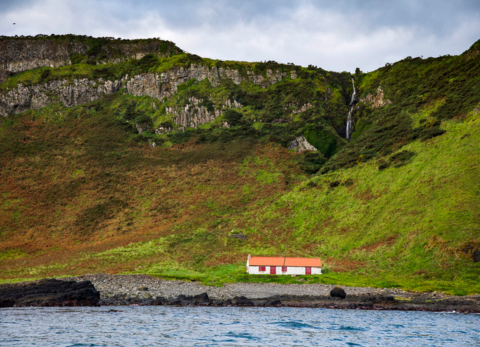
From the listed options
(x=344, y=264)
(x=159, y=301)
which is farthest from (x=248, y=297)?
(x=344, y=264)

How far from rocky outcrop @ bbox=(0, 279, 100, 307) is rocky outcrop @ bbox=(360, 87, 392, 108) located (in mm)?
119678

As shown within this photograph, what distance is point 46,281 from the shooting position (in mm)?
49156

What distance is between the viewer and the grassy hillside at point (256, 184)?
64812 millimetres

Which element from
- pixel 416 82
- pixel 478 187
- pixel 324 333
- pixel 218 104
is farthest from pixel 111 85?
pixel 324 333

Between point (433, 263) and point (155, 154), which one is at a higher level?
point (155, 154)

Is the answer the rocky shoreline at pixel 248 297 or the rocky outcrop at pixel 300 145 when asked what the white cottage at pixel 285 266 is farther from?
the rocky outcrop at pixel 300 145

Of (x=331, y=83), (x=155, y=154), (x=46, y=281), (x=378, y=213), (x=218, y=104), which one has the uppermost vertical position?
(x=331, y=83)

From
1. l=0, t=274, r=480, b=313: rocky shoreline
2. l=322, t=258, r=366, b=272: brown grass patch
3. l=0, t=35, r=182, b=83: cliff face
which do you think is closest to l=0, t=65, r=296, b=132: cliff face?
l=0, t=35, r=182, b=83: cliff face

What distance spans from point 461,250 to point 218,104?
336 feet

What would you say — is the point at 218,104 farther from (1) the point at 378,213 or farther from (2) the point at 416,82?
(1) the point at 378,213

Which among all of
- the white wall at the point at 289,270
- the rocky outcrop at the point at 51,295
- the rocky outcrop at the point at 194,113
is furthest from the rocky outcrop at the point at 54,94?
the rocky outcrop at the point at 51,295

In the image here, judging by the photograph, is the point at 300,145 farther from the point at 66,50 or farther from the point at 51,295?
the point at 66,50

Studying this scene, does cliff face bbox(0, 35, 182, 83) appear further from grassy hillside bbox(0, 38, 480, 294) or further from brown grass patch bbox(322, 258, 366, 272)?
brown grass patch bbox(322, 258, 366, 272)

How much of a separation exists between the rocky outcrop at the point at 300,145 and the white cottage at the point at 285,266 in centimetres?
6663
